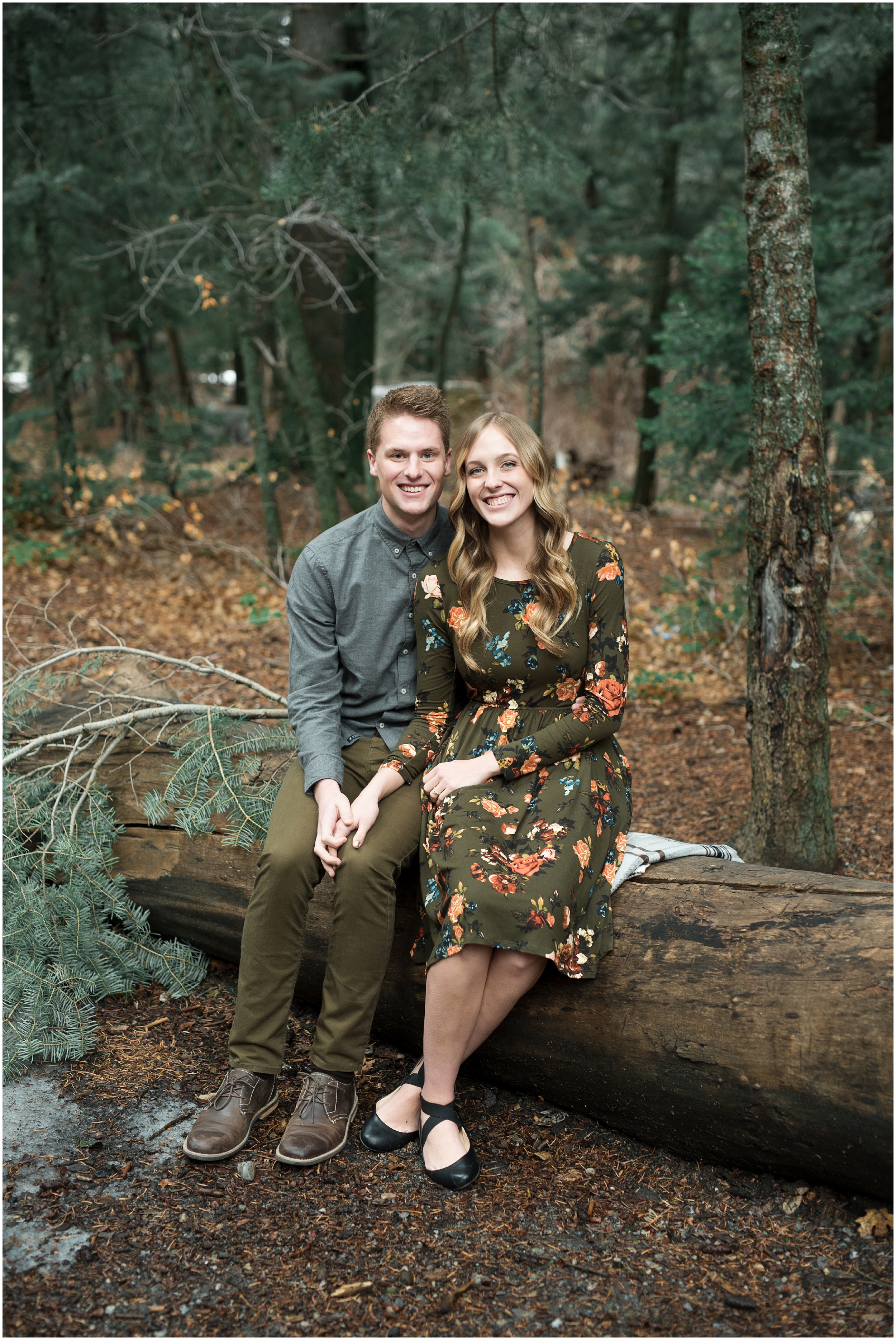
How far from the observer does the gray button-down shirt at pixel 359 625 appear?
2967mm

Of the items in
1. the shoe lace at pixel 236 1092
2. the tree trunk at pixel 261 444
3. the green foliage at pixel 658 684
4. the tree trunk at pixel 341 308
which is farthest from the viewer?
the tree trunk at pixel 341 308

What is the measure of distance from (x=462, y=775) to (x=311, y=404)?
5410 mm

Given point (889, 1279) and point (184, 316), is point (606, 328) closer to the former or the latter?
point (184, 316)

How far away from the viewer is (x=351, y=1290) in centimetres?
211

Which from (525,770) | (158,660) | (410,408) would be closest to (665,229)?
(158,660)

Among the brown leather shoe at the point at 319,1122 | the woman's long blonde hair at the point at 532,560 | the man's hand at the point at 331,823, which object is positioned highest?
the woman's long blonde hair at the point at 532,560

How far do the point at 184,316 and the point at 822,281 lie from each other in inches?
311

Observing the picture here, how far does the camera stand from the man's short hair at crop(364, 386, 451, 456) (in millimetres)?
2832

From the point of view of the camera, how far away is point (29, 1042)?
2898mm

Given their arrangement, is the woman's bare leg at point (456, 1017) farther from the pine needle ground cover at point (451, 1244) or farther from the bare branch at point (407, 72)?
the bare branch at point (407, 72)

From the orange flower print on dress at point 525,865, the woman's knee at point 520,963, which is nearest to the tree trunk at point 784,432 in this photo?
the orange flower print on dress at point 525,865

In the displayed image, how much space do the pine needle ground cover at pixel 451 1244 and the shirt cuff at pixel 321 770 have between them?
0.91 meters

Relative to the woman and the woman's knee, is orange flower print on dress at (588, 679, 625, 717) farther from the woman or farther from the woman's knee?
the woman's knee

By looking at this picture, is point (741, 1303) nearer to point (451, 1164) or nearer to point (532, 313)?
point (451, 1164)
